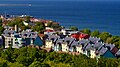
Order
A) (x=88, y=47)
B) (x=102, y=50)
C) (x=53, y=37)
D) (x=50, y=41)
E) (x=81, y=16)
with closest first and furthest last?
(x=102, y=50) < (x=88, y=47) < (x=50, y=41) < (x=53, y=37) < (x=81, y=16)

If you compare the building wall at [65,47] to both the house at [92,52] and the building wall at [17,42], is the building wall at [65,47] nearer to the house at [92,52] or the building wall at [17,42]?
the house at [92,52]

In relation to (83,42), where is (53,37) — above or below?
below

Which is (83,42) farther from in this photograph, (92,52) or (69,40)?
(92,52)

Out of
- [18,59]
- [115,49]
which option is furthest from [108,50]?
[18,59]

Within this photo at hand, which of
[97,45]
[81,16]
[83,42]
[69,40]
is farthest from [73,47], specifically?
[81,16]

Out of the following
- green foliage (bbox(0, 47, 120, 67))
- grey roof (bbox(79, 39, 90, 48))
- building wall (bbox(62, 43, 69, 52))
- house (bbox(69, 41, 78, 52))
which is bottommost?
building wall (bbox(62, 43, 69, 52))

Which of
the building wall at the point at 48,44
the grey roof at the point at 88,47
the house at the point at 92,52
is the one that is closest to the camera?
the house at the point at 92,52

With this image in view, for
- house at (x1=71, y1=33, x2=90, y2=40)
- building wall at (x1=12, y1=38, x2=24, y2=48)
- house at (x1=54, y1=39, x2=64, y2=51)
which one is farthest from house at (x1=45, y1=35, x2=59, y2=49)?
building wall at (x1=12, y1=38, x2=24, y2=48)

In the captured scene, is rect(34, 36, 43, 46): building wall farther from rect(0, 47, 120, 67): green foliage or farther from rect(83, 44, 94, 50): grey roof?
rect(0, 47, 120, 67): green foliage

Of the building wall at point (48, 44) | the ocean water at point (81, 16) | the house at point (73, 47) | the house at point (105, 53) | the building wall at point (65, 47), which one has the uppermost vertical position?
the house at point (105, 53)

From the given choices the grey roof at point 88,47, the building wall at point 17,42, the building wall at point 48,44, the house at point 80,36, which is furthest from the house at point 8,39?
the grey roof at point 88,47

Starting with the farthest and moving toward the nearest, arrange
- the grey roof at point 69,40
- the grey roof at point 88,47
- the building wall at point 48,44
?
the building wall at point 48,44, the grey roof at point 69,40, the grey roof at point 88,47
